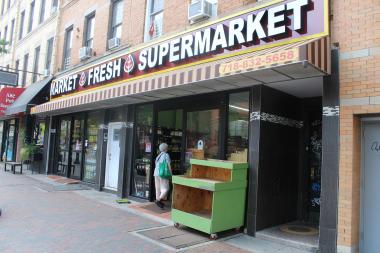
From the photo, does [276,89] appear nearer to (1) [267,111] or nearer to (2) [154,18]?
(1) [267,111]

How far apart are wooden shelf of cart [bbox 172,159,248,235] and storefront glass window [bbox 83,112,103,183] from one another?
5928 mm

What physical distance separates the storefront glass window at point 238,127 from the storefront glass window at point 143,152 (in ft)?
9.94

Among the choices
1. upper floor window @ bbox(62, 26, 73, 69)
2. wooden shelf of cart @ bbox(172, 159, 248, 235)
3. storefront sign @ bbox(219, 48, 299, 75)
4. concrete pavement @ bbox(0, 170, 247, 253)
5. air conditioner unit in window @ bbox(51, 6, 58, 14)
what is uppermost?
air conditioner unit in window @ bbox(51, 6, 58, 14)

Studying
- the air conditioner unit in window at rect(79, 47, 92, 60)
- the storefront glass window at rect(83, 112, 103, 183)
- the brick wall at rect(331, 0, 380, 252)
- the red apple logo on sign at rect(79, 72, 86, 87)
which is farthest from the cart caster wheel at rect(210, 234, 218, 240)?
the air conditioner unit in window at rect(79, 47, 92, 60)

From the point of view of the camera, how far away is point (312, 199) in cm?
802

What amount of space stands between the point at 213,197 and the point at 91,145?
7935mm

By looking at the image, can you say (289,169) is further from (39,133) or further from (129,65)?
(39,133)

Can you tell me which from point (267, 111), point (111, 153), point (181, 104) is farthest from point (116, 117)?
point (267, 111)

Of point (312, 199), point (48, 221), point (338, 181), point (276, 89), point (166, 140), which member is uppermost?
point (276, 89)

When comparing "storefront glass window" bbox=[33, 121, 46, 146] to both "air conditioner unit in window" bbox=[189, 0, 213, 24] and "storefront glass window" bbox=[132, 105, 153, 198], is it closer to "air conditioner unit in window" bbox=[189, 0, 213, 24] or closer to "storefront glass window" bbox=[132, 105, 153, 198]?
"storefront glass window" bbox=[132, 105, 153, 198]

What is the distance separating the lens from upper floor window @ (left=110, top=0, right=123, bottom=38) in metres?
12.2

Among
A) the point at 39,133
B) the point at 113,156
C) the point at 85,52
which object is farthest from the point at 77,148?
the point at 39,133

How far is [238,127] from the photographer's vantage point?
760cm

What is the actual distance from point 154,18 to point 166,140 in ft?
12.2
